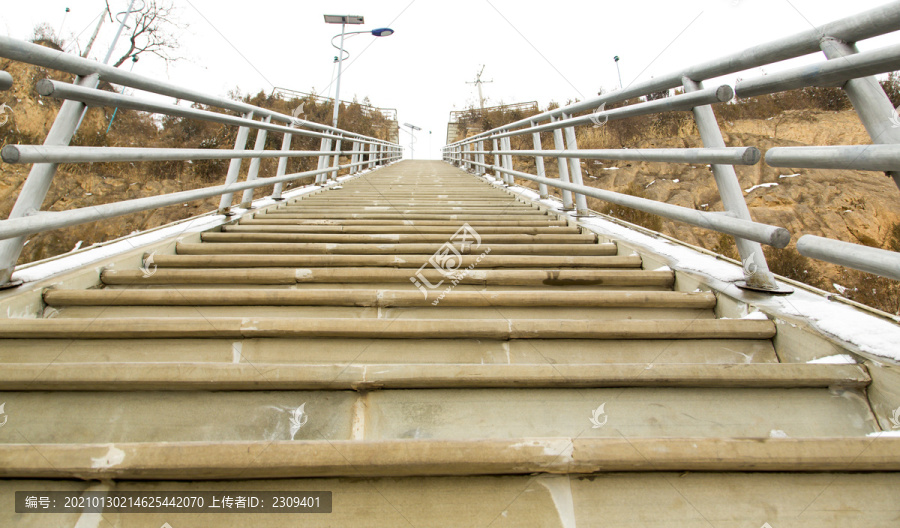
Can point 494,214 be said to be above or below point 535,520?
above

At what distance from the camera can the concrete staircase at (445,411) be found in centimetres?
92

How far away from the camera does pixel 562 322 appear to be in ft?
4.94

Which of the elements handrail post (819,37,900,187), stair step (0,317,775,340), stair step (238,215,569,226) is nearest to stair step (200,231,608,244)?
stair step (238,215,569,226)

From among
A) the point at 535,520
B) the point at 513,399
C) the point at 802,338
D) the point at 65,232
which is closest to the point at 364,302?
the point at 513,399

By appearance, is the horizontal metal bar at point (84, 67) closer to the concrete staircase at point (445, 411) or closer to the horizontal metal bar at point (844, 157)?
the concrete staircase at point (445, 411)

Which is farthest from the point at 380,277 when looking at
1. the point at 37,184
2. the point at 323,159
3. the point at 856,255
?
the point at 323,159

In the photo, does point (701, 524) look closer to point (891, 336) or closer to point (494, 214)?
point (891, 336)

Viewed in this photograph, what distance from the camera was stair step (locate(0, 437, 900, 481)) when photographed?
901 mm

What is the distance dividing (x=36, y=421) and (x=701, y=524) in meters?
1.77

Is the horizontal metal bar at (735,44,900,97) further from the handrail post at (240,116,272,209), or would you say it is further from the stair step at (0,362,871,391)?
the handrail post at (240,116,272,209)

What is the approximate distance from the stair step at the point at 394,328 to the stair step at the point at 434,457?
0.53 metres

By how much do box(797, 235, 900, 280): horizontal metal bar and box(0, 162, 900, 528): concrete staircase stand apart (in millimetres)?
390

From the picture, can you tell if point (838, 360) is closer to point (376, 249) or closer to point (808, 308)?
point (808, 308)

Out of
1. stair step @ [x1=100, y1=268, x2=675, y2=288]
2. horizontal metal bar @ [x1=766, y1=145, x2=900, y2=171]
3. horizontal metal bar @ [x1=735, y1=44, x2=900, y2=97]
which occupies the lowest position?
stair step @ [x1=100, y1=268, x2=675, y2=288]
